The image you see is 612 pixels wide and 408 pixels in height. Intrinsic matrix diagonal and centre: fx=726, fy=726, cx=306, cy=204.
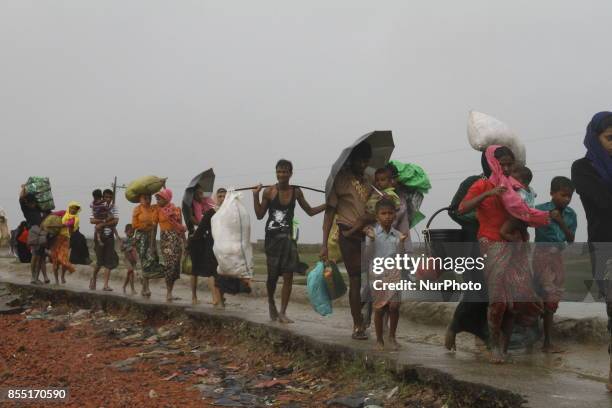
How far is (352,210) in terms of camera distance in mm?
6277

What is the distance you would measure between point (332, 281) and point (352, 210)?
0.81 m

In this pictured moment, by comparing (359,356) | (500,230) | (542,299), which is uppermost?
(500,230)

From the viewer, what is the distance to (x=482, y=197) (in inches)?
192

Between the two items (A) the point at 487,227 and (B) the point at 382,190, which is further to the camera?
(B) the point at 382,190

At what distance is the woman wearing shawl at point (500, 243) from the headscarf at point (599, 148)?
711 millimetres

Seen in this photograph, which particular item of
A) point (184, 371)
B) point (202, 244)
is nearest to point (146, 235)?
point (202, 244)

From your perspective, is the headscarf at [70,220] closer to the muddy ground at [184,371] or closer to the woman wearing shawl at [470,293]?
the muddy ground at [184,371]

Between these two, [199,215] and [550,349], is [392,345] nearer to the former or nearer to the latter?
[550,349]

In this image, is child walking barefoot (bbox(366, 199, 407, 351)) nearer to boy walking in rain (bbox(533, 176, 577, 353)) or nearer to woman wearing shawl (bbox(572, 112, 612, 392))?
boy walking in rain (bbox(533, 176, 577, 353))

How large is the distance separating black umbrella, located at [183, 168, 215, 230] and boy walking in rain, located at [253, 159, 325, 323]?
6.51 feet

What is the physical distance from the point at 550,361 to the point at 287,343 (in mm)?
2248

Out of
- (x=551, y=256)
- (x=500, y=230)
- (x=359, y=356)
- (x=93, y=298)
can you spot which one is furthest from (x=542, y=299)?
(x=93, y=298)

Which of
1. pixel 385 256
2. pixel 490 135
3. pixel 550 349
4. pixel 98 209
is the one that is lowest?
pixel 550 349

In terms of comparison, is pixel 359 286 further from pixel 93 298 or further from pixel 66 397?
pixel 93 298
